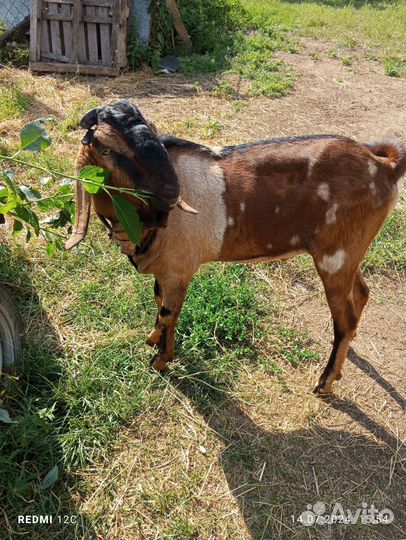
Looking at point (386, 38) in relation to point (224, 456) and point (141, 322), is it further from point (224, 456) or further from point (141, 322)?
point (224, 456)

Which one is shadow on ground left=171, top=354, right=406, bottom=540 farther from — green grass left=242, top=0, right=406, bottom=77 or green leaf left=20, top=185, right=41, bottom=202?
green grass left=242, top=0, right=406, bottom=77

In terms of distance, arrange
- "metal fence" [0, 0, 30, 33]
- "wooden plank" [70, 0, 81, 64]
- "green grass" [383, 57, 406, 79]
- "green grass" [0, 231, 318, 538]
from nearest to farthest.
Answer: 1. "green grass" [0, 231, 318, 538]
2. "wooden plank" [70, 0, 81, 64]
3. "metal fence" [0, 0, 30, 33]
4. "green grass" [383, 57, 406, 79]

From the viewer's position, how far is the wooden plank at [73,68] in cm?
752

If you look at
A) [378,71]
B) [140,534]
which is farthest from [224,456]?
[378,71]

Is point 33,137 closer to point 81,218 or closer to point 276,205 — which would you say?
point 81,218

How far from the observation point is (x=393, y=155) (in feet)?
9.52

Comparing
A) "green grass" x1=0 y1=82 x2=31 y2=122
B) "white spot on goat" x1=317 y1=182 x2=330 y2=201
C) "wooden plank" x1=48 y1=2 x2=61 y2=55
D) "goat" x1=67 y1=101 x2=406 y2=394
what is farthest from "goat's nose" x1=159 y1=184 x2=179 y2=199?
"wooden plank" x1=48 y1=2 x2=61 y2=55

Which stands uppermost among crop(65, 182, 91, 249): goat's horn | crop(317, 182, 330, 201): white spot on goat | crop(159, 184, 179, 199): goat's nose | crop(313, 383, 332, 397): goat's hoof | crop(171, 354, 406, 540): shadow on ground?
crop(159, 184, 179, 199): goat's nose

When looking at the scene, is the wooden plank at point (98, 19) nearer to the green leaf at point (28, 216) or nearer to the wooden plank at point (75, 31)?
the wooden plank at point (75, 31)

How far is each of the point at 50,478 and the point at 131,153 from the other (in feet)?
5.85

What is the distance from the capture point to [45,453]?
2.70 meters

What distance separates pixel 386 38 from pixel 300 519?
11286mm

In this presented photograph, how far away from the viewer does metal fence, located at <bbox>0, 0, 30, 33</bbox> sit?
8.59 metres

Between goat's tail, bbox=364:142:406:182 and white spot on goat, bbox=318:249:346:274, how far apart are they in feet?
1.83
